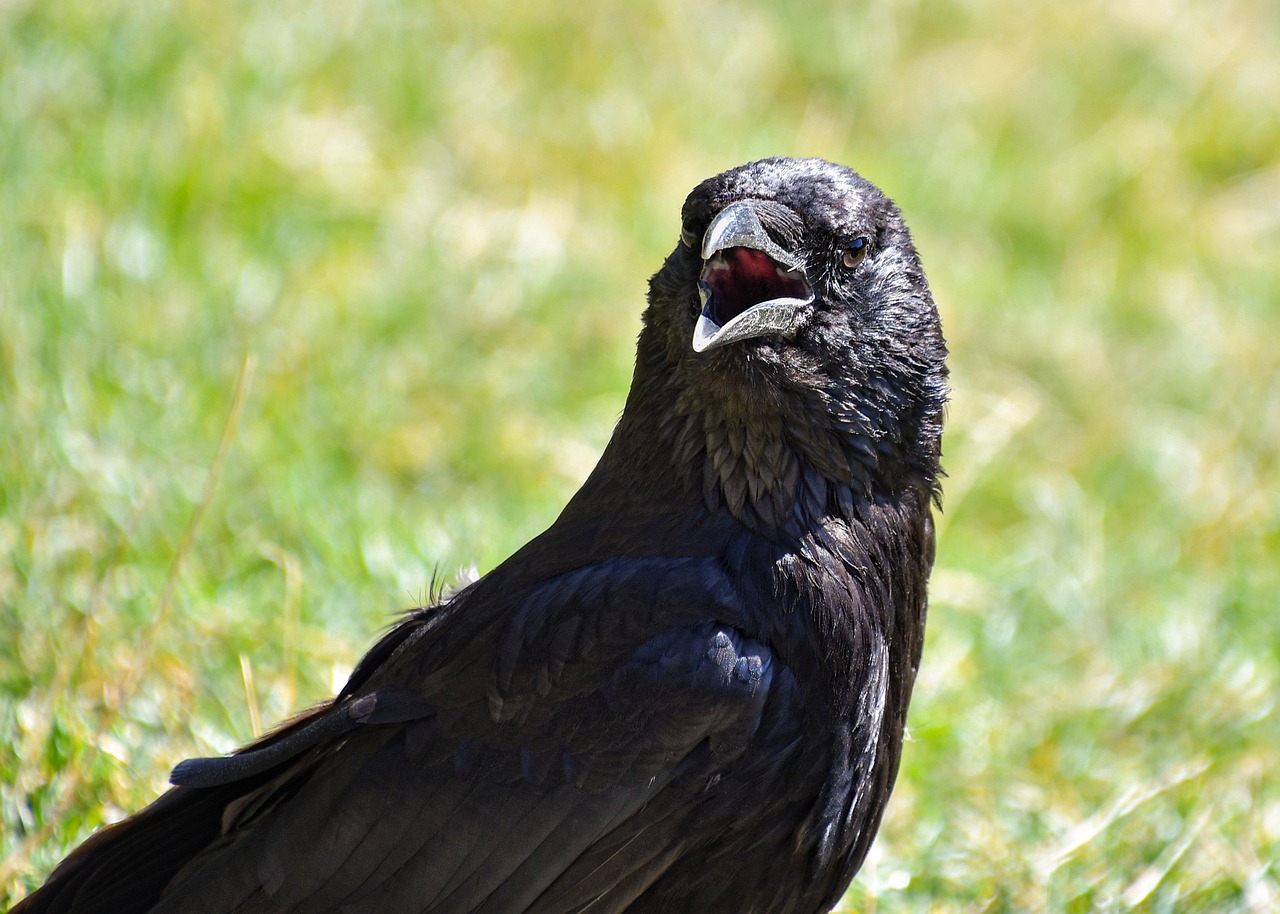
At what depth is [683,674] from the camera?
110 inches

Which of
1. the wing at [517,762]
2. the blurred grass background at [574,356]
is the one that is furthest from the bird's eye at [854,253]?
the blurred grass background at [574,356]

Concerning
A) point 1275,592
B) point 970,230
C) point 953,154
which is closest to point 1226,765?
point 1275,592

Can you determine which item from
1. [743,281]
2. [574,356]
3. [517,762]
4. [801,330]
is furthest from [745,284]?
[574,356]

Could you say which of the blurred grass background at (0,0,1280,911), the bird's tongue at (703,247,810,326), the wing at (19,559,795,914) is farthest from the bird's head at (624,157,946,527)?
the blurred grass background at (0,0,1280,911)

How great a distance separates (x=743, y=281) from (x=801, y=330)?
0.17m

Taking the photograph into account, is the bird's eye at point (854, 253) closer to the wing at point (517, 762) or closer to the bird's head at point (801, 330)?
the bird's head at point (801, 330)

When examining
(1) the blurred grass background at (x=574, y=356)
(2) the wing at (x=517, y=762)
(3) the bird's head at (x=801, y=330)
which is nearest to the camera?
(2) the wing at (x=517, y=762)

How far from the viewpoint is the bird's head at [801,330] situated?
292 centimetres

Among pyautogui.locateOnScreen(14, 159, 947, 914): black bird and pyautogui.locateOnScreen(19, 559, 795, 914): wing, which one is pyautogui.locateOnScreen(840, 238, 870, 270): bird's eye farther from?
pyautogui.locateOnScreen(19, 559, 795, 914): wing

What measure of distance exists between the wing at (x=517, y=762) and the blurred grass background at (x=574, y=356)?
0.81 metres

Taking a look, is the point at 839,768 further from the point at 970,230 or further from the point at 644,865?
the point at 970,230

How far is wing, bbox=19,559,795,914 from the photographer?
9.21 ft

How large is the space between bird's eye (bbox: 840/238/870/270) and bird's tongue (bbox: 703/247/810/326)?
97 millimetres

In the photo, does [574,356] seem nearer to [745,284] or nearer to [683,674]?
[745,284]
